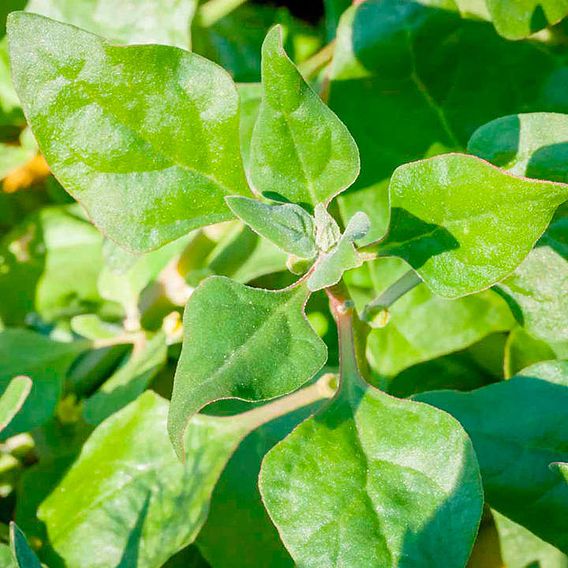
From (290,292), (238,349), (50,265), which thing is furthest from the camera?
(50,265)

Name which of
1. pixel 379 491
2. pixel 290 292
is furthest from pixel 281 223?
pixel 379 491

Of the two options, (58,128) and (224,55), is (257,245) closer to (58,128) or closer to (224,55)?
(224,55)

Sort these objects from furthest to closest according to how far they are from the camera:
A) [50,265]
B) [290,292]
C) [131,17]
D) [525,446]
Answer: [50,265] → [131,17] → [525,446] → [290,292]

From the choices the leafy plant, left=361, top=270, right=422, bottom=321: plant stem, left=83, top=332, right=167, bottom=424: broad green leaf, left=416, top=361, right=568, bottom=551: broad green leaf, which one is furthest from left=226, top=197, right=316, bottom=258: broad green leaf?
left=83, top=332, right=167, bottom=424: broad green leaf

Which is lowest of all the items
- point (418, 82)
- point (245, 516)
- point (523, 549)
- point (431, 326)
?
point (523, 549)

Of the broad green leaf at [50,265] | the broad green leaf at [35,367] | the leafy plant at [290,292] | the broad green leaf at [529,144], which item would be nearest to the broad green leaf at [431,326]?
the leafy plant at [290,292]

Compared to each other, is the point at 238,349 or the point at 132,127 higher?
the point at 132,127

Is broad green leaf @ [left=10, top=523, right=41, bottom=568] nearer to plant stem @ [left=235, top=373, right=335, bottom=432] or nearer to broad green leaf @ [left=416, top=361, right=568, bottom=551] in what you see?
plant stem @ [left=235, top=373, right=335, bottom=432]

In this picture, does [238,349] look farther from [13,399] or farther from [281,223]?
[13,399]

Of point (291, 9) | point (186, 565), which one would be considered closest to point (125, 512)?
point (186, 565)
